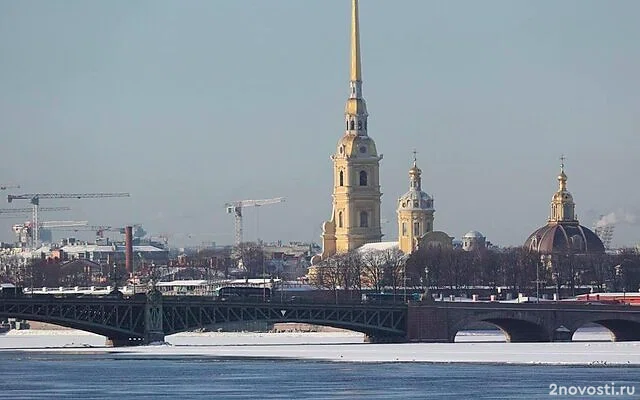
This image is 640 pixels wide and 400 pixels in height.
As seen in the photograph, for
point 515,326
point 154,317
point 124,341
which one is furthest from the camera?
point 515,326

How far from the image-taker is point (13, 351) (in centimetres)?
14762

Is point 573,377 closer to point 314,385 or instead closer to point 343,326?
point 314,385

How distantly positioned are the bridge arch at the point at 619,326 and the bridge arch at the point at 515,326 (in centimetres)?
212

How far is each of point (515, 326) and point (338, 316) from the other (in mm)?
12665

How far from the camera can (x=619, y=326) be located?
152250mm

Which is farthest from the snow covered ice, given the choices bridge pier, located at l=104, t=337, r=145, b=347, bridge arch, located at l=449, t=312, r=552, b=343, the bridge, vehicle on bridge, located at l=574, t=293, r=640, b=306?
vehicle on bridge, located at l=574, t=293, r=640, b=306

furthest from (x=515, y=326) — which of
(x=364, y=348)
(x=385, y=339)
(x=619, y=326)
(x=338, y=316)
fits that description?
(x=364, y=348)

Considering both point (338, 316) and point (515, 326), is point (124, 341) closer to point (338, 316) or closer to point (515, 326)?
point (338, 316)

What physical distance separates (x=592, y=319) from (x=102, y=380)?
48.6 metres

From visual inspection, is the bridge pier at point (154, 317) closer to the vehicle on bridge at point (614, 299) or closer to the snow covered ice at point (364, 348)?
the snow covered ice at point (364, 348)

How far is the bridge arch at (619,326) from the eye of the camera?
14950 cm

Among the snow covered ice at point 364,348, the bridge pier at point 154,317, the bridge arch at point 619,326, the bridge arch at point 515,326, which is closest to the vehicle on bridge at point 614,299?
the snow covered ice at point 364,348

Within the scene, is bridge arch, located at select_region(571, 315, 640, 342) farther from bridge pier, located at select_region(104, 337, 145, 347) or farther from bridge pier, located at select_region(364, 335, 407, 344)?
bridge pier, located at select_region(104, 337, 145, 347)

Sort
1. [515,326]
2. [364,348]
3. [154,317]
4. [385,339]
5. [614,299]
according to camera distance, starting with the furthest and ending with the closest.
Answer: [614,299], [515,326], [385,339], [154,317], [364,348]
